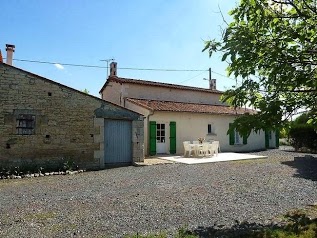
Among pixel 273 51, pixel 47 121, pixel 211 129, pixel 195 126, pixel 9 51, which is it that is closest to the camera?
pixel 273 51

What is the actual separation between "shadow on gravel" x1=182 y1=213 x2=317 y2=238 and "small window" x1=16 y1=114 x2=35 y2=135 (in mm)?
8510

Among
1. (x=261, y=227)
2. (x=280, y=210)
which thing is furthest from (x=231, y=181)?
(x=261, y=227)

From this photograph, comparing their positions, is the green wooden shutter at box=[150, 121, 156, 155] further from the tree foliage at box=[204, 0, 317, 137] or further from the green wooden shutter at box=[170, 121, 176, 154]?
the tree foliage at box=[204, 0, 317, 137]

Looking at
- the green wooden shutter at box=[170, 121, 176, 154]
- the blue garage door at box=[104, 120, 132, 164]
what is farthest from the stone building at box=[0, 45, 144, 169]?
the green wooden shutter at box=[170, 121, 176, 154]

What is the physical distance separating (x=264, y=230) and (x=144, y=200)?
9.64 feet

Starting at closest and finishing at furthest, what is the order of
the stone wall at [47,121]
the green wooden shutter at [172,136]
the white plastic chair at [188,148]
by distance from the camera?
the stone wall at [47,121] → the white plastic chair at [188,148] → the green wooden shutter at [172,136]

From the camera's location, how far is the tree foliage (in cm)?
396

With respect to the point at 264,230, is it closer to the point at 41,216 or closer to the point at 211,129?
the point at 41,216

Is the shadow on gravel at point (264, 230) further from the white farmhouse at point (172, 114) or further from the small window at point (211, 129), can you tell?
the small window at point (211, 129)

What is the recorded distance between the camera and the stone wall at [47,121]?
10383 millimetres

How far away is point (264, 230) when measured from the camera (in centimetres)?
427

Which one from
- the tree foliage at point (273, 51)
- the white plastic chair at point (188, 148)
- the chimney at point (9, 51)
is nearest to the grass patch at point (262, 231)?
the tree foliage at point (273, 51)

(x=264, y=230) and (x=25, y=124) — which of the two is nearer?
(x=264, y=230)

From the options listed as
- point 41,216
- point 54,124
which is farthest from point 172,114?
point 41,216
